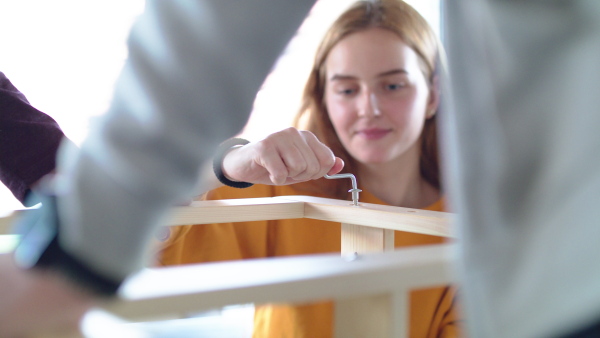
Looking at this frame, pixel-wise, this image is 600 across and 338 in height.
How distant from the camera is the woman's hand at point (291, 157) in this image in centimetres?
64

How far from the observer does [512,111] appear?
0.74 feet

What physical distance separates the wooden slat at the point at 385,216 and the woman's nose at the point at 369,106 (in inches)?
10.6

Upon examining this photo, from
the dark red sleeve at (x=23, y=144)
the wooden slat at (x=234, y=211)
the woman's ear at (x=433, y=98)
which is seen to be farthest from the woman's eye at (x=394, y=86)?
the dark red sleeve at (x=23, y=144)

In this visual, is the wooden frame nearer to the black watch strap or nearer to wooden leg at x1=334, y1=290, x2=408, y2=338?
wooden leg at x1=334, y1=290, x2=408, y2=338

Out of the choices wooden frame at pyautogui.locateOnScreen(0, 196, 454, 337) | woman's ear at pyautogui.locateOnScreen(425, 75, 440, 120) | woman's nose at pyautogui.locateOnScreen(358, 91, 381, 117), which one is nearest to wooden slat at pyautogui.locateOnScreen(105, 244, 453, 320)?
wooden frame at pyautogui.locateOnScreen(0, 196, 454, 337)

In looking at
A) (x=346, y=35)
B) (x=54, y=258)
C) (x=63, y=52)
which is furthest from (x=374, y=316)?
(x=63, y=52)

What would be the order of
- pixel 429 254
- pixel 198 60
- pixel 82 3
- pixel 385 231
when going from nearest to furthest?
pixel 198 60 < pixel 429 254 < pixel 385 231 < pixel 82 3

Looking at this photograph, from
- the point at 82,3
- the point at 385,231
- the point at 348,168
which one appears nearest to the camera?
the point at 385,231

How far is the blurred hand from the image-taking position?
0.20m

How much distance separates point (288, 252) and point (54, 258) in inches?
33.4

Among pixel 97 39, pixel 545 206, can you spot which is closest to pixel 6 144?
pixel 97 39

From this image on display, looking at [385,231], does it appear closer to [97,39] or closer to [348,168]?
[348,168]

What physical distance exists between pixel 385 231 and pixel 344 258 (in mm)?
447

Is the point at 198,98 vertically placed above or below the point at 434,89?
below
